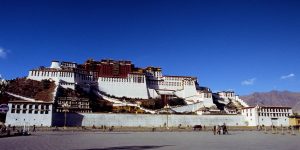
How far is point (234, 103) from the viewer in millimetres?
99875

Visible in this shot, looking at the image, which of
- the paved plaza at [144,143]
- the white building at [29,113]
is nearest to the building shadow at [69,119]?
the white building at [29,113]

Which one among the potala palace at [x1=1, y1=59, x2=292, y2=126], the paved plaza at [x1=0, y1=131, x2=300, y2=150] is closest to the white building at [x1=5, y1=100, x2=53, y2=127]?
the potala palace at [x1=1, y1=59, x2=292, y2=126]

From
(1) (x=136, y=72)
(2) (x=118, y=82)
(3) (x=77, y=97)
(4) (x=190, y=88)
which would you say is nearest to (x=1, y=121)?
(3) (x=77, y=97)

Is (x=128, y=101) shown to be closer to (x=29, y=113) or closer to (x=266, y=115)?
(x=29, y=113)

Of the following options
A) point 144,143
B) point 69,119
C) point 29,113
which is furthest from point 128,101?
point 144,143

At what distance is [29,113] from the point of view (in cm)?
5816

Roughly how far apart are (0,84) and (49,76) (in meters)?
13.3

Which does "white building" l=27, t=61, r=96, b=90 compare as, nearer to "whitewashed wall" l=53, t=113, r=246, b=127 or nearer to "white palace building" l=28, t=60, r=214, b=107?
"white palace building" l=28, t=60, r=214, b=107

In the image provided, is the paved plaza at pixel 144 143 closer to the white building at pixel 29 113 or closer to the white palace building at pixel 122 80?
the white building at pixel 29 113

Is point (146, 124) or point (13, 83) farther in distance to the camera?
point (13, 83)

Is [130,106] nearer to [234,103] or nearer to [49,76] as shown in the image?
[49,76]

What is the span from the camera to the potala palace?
199 ft

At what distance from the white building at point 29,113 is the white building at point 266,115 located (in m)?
48.2

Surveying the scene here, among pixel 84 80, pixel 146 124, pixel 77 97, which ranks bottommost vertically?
pixel 146 124
